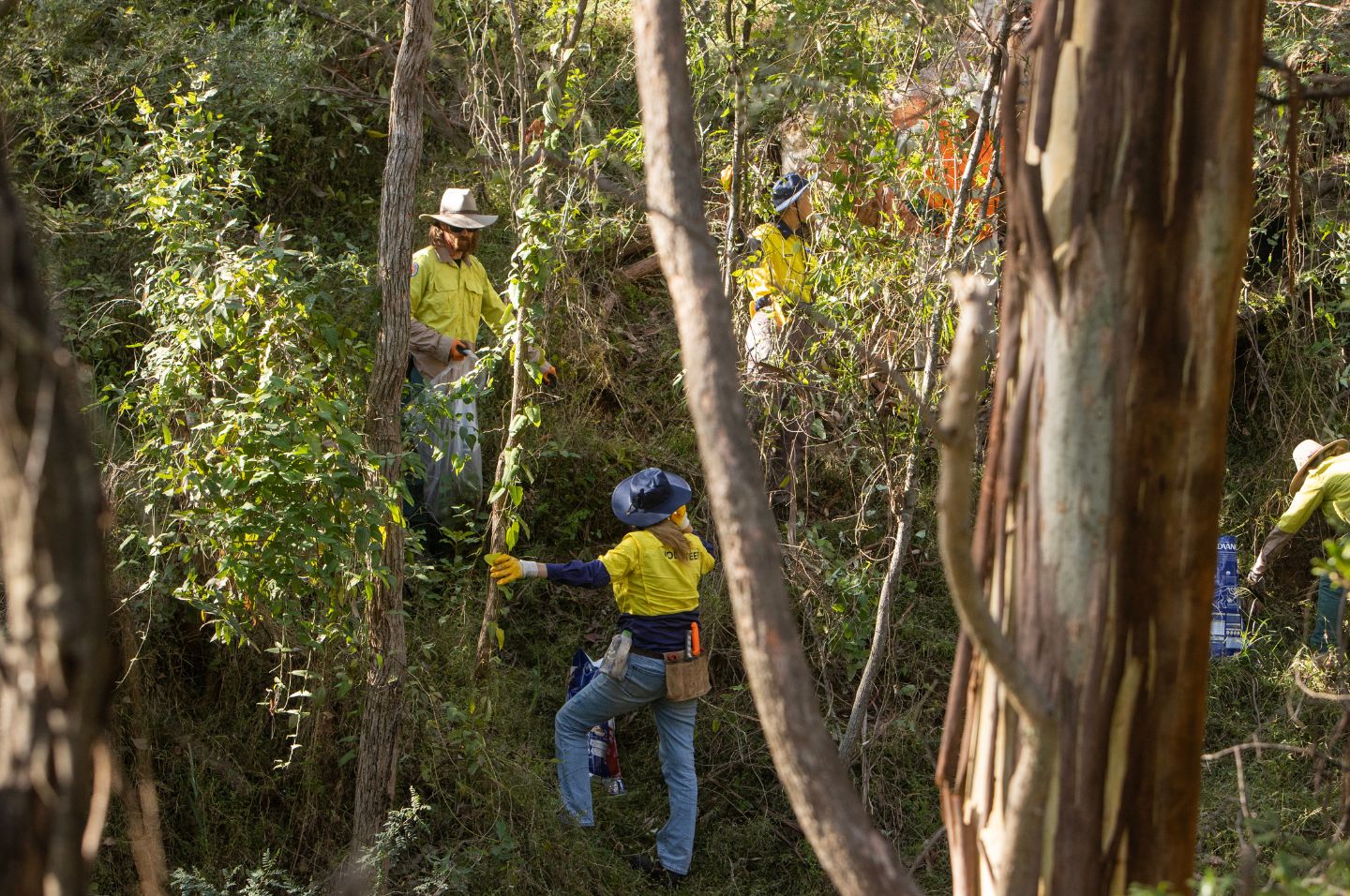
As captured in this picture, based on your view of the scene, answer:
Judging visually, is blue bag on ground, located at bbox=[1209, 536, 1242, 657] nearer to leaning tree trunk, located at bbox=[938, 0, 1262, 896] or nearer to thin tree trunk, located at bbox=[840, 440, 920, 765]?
thin tree trunk, located at bbox=[840, 440, 920, 765]

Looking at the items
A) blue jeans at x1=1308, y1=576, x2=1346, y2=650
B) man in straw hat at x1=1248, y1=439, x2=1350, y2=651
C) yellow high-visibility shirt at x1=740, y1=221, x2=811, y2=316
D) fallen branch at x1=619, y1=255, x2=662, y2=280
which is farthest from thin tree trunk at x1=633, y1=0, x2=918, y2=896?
fallen branch at x1=619, y1=255, x2=662, y2=280

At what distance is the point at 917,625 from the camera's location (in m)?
7.58

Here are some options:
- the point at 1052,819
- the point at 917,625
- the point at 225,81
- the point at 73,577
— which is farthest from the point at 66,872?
the point at 225,81

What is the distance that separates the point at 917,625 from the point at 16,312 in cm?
659

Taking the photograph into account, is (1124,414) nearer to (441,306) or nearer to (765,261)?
(765,261)

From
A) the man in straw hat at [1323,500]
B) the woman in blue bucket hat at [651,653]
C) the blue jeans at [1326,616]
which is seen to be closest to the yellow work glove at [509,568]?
the woman in blue bucket hat at [651,653]

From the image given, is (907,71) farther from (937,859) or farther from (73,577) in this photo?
(73,577)

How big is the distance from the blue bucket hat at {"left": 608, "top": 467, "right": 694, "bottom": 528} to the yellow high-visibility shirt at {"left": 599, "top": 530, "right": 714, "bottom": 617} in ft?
0.27

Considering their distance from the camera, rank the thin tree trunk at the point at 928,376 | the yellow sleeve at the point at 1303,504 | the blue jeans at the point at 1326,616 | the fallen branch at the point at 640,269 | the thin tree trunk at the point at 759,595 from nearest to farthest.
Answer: the thin tree trunk at the point at 759,595 < the thin tree trunk at the point at 928,376 < the yellow sleeve at the point at 1303,504 < the blue jeans at the point at 1326,616 < the fallen branch at the point at 640,269

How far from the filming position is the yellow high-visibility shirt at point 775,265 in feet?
19.2

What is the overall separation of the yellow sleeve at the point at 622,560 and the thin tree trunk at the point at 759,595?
3484mm

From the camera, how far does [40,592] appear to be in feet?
4.93

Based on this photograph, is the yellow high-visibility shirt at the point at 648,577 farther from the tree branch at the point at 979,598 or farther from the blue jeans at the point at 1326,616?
the blue jeans at the point at 1326,616

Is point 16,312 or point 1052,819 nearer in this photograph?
point 16,312
